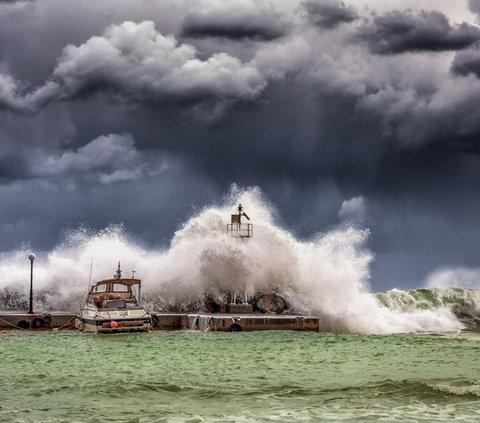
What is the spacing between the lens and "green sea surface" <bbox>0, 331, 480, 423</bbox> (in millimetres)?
14297

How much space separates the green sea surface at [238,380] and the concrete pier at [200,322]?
4447mm

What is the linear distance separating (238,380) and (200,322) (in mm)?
18481

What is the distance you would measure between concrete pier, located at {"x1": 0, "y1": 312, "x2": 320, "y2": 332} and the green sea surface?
445 centimetres

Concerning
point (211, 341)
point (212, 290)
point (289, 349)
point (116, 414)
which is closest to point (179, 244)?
point (212, 290)

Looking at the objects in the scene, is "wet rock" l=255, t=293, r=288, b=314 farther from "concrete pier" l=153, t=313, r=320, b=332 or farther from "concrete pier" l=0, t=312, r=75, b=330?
"concrete pier" l=0, t=312, r=75, b=330

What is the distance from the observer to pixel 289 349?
27.6 meters

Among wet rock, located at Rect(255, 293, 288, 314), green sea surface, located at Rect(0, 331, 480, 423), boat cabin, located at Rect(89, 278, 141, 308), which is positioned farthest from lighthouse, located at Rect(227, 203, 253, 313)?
green sea surface, located at Rect(0, 331, 480, 423)

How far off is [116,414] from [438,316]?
4634 cm

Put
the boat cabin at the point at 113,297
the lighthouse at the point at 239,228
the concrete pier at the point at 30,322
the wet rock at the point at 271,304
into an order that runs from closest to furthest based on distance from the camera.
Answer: the boat cabin at the point at 113,297
the concrete pier at the point at 30,322
the wet rock at the point at 271,304
the lighthouse at the point at 239,228

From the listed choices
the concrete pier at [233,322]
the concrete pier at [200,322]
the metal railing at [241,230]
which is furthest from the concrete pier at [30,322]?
the metal railing at [241,230]

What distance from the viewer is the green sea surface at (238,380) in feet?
46.9

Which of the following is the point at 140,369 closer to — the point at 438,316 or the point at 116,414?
the point at 116,414

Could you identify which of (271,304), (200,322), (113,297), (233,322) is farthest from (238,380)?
(271,304)

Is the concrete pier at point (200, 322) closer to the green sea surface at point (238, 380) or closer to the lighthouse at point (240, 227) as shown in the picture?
the green sea surface at point (238, 380)
